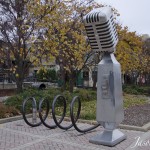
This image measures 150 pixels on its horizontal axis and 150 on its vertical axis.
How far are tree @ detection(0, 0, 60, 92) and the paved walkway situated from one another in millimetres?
5128

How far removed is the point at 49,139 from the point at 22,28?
7199 millimetres

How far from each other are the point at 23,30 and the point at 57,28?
5.93 ft

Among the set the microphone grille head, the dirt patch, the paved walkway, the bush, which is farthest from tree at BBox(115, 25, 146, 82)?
the bush

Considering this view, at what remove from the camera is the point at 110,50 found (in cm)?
809

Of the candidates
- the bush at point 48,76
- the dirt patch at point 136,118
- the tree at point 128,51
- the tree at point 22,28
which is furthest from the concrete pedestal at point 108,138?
the bush at point 48,76

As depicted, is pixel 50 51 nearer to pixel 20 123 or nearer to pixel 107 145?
pixel 20 123

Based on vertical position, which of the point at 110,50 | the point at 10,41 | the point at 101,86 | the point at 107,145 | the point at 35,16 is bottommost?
the point at 107,145

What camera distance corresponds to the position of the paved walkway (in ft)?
25.5

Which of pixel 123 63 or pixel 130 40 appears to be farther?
pixel 130 40

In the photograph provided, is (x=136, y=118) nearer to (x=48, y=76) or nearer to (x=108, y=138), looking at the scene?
(x=108, y=138)

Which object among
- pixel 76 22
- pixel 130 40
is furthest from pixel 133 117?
pixel 130 40

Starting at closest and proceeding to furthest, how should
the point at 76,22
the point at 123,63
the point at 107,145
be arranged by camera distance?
the point at 107,145 → the point at 76,22 → the point at 123,63

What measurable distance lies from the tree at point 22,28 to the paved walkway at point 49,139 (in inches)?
202

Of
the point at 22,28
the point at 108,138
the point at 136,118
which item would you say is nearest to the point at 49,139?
the point at 108,138
